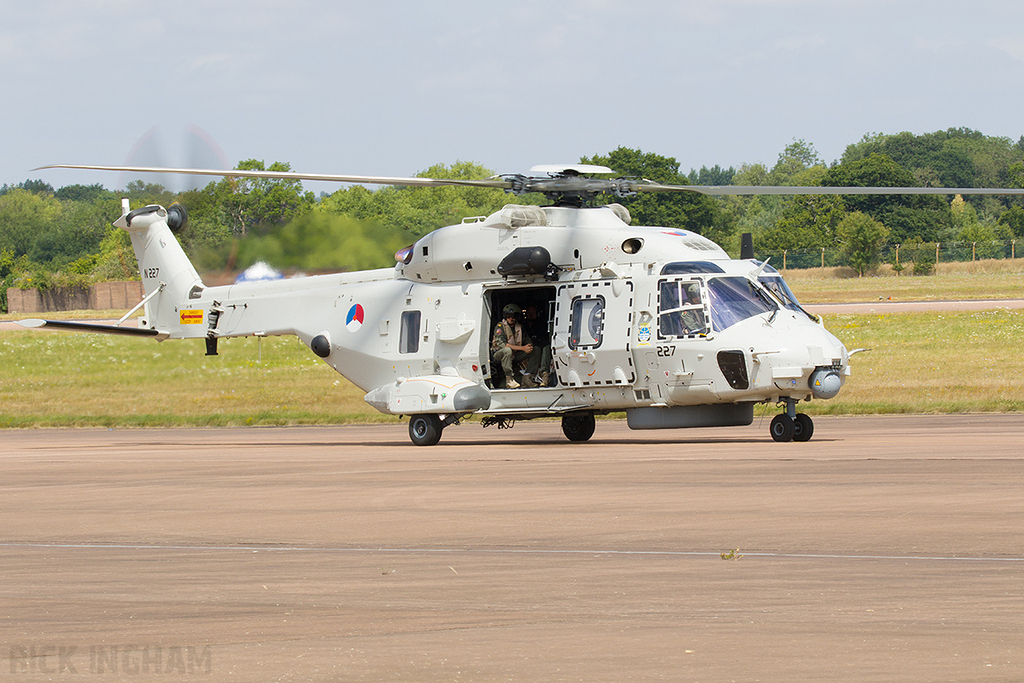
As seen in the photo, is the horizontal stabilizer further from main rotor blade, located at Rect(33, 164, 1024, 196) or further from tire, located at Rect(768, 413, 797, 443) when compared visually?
tire, located at Rect(768, 413, 797, 443)

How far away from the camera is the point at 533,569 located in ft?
30.2

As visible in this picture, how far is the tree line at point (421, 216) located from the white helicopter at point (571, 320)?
4.21 ft

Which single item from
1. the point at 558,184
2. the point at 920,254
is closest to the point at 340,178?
the point at 558,184

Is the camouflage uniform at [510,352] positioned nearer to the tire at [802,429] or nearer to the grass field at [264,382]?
the tire at [802,429]

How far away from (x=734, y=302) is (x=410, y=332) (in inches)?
248

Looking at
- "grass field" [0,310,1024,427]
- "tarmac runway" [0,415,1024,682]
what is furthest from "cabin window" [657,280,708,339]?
"grass field" [0,310,1024,427]

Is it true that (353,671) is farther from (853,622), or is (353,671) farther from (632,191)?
(632,191)

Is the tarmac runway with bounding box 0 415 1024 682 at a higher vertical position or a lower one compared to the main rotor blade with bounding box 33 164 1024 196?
lower

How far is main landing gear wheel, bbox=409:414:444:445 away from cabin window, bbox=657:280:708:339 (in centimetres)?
446

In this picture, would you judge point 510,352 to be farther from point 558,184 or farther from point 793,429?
point 793,429

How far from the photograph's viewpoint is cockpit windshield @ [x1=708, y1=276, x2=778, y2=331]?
18859mm

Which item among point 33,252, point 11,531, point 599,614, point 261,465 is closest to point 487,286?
point 261,465

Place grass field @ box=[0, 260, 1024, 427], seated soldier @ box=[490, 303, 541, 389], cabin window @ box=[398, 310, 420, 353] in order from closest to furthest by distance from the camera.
Answer: seated soldier @ box=[490, 303, 541, 389], cabin window @ box=[398, 310, 420, 353], grass field @ box=[0, 260, 1024, 427]

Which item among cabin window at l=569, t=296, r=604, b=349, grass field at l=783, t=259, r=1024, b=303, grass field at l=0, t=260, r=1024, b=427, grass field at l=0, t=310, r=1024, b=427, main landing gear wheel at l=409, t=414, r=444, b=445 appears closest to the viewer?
A: cabin window at l=569, t=296, r=604, b=349
